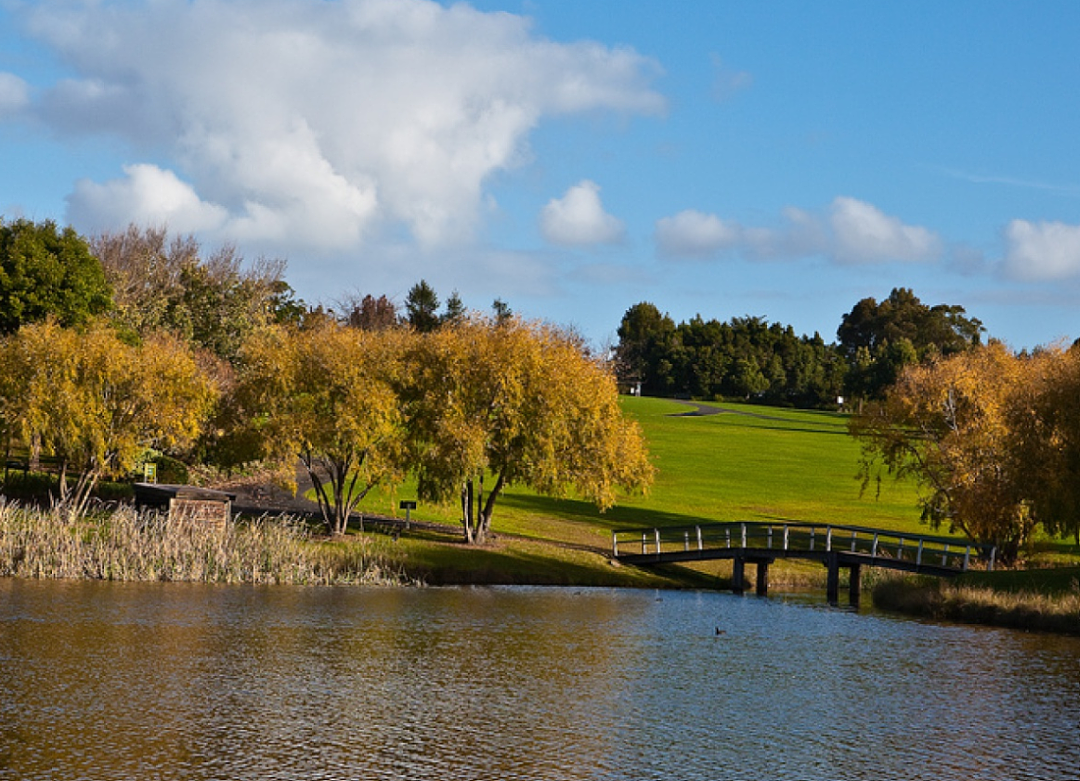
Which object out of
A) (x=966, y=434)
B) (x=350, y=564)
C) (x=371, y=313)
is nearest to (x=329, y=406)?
(x=350, y=564)

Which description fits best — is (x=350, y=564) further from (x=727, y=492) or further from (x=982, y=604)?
(x=727, y=492)

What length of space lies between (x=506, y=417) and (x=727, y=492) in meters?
35.7

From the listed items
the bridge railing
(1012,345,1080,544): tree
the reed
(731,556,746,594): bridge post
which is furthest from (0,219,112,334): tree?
(1012,345,1080,544): tree

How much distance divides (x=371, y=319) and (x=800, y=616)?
107 meters

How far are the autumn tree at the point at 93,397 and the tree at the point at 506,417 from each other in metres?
10.7

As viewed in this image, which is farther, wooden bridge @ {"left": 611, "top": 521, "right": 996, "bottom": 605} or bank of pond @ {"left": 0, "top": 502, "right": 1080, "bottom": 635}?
wooden bridge @ {"left": 611, "top": 521, "right": 996, "bottom": 605}

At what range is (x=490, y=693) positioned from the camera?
2878 centimetres

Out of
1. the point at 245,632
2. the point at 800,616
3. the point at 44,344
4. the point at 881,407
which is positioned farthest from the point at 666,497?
the point at 245,632

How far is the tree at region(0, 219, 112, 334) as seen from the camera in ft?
246

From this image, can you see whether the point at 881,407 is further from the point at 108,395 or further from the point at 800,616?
the point at 108,395

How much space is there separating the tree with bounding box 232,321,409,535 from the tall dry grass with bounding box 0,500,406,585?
5970mm

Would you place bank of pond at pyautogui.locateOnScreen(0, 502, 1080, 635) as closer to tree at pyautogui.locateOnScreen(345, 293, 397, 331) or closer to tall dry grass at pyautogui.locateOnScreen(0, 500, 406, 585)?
tall dry grass at pyautogui.locateOnScreen(0, 500, 406, 585)

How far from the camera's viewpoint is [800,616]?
160ft

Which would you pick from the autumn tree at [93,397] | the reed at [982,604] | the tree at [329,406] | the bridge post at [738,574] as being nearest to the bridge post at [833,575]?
the reed at [982,604]
